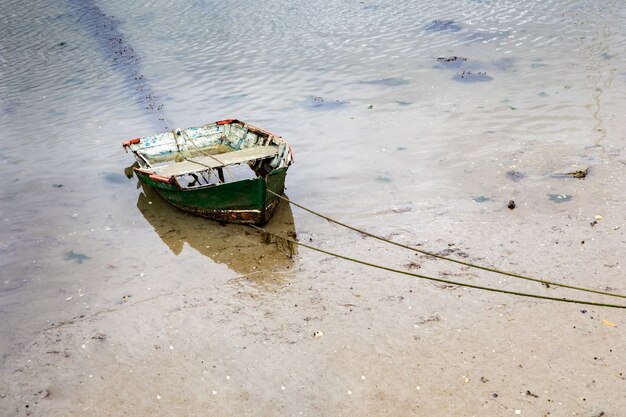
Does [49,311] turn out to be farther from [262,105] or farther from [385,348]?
[262,105]

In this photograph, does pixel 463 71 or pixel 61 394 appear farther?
pixel 463 71

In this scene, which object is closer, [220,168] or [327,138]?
[220,168]

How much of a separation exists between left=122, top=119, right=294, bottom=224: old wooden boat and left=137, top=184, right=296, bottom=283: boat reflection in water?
24 centimetres

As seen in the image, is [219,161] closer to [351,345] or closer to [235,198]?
[235,198]

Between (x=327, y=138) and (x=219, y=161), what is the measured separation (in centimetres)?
383

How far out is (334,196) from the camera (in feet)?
34.3

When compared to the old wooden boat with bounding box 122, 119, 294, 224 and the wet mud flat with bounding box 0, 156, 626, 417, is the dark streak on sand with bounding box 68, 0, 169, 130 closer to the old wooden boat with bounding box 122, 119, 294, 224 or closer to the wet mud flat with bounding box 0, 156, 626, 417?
the old wooden boat with bounding box 122, 119, 294, 224

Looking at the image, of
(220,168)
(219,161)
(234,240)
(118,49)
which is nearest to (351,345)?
(234,240)

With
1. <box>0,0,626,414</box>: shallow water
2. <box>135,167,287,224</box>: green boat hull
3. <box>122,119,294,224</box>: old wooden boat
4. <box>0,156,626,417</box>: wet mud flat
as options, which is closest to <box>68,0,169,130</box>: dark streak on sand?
<box>0,0,626,414</box>: shallow water

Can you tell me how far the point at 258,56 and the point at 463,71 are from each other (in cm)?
757

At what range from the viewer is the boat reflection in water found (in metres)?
8.63

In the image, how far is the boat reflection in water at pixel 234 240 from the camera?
340 inches

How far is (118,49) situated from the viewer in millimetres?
21297

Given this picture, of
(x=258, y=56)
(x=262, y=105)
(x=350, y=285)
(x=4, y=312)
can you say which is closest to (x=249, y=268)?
(x=350, y=285)
